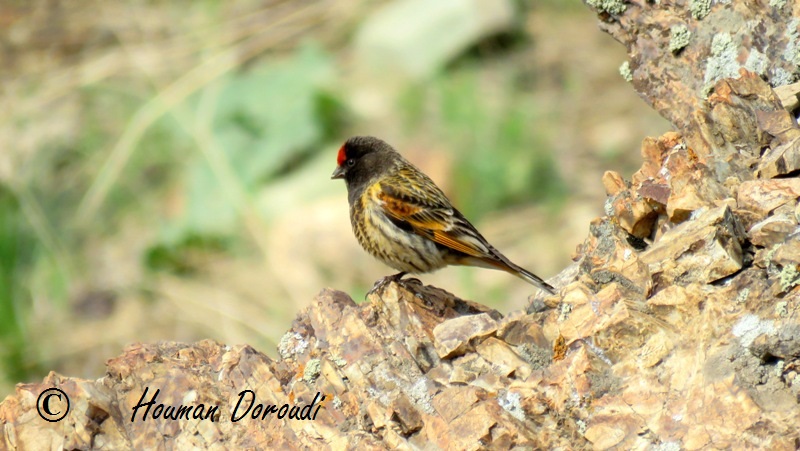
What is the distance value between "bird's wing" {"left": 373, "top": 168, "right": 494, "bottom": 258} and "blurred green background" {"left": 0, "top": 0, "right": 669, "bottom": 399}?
6.50ft

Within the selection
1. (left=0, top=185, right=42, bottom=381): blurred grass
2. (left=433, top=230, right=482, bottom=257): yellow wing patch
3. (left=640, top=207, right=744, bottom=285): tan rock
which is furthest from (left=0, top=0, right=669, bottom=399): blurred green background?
(left=640, top=207, right=744, bottom=285): tan rock

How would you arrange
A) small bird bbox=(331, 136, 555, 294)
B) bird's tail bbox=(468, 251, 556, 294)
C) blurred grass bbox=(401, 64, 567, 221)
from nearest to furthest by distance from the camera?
1. bird's tail bbox=(468, 251, 556, 294)
2. small bird bbox=(331, 136, 555, 294)
3. blurred grass bbox=(401, 64, 567, 221)

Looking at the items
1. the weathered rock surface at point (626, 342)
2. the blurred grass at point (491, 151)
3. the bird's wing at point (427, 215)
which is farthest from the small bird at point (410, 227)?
the blurred grass at point (491, 151)

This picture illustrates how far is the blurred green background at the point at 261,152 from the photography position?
9.70 meters

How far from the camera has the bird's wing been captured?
21.7 ft

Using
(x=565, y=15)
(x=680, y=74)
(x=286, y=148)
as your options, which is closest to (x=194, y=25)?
(x=286, y=148)

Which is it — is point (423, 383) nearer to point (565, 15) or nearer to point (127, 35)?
point (565, 15)

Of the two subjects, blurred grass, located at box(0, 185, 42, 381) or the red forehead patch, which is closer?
the red forehead patch

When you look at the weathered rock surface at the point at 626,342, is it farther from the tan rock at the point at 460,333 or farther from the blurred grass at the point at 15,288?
the blurred grass at the point at 15,288

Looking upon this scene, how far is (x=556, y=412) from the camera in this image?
377 centimetres

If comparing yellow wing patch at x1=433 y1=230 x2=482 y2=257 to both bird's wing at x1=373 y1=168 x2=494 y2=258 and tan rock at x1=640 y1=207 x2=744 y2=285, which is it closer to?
bird's wing at x1=373 y1=168 x2=494 y2=258

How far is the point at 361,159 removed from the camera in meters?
7.26

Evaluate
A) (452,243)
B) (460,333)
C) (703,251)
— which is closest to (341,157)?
(452,243)

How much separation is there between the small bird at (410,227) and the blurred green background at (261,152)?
1965 mm
